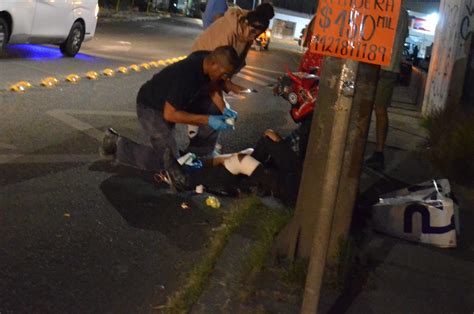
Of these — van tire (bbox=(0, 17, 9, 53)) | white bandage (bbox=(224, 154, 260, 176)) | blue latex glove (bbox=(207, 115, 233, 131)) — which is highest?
van tire (bbox=(0, 17, 9, 53))

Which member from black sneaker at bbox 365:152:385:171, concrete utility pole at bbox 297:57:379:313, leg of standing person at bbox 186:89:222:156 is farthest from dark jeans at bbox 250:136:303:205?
black sneaker at bbox 365:152:385:171

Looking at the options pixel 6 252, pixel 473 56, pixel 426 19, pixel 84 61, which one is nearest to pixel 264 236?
pixel 6 252

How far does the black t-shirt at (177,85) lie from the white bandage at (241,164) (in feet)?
1.96

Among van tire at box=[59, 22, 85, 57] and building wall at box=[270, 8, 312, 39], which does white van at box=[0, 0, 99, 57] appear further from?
building wall at box=[270, 8, 312, 39]

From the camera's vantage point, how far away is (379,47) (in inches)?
127

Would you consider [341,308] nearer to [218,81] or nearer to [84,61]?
[218,81]

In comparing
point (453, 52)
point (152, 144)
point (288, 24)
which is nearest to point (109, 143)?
point (152, 144)

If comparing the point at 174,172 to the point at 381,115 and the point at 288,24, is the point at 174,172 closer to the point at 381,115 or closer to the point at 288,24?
the point at 381,115

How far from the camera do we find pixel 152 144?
20.0ft

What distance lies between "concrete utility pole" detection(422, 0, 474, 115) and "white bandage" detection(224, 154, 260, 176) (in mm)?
5728

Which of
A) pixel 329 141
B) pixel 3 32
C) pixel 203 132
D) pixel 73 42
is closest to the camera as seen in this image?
pixel 329 141

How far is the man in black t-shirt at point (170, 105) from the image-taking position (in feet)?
18.6

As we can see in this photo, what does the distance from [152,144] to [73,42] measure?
27.0 ft

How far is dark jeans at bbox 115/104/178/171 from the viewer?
5941 mm
